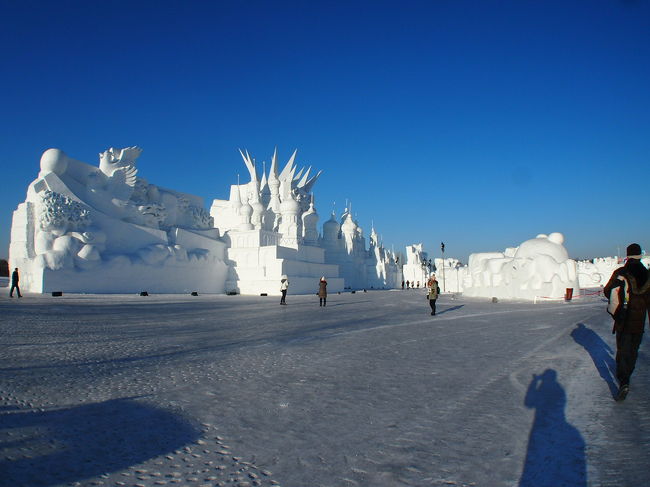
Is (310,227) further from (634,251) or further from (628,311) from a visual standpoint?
(628,311)

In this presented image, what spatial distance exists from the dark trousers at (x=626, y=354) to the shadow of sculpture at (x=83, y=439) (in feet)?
11.9

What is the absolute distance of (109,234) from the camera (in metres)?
25.9

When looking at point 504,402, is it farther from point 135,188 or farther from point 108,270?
point 135,188

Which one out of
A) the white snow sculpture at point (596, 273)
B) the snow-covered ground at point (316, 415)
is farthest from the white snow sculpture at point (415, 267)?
the snow-covered ground at point (316, 415)

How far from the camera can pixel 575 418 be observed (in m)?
3.63

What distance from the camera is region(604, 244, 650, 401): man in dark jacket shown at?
415 centimetres

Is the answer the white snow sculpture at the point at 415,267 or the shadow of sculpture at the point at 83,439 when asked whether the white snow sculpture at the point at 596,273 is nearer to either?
the white snow sculpture at the point at 415,267

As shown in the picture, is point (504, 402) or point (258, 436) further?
point (504, 402)

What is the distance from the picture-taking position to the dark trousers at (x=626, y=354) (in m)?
4.11

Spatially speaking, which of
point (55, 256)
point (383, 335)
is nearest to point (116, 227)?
point (55, 256)

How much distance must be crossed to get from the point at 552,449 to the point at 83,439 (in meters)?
3.00

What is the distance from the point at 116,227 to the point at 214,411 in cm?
2519

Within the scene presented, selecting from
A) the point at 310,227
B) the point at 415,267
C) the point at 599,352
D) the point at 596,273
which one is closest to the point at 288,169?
the point at 310,227

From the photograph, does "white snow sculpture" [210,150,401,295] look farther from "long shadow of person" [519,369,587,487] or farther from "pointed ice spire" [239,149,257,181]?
"long shadow of person" [519,369,587,487]
